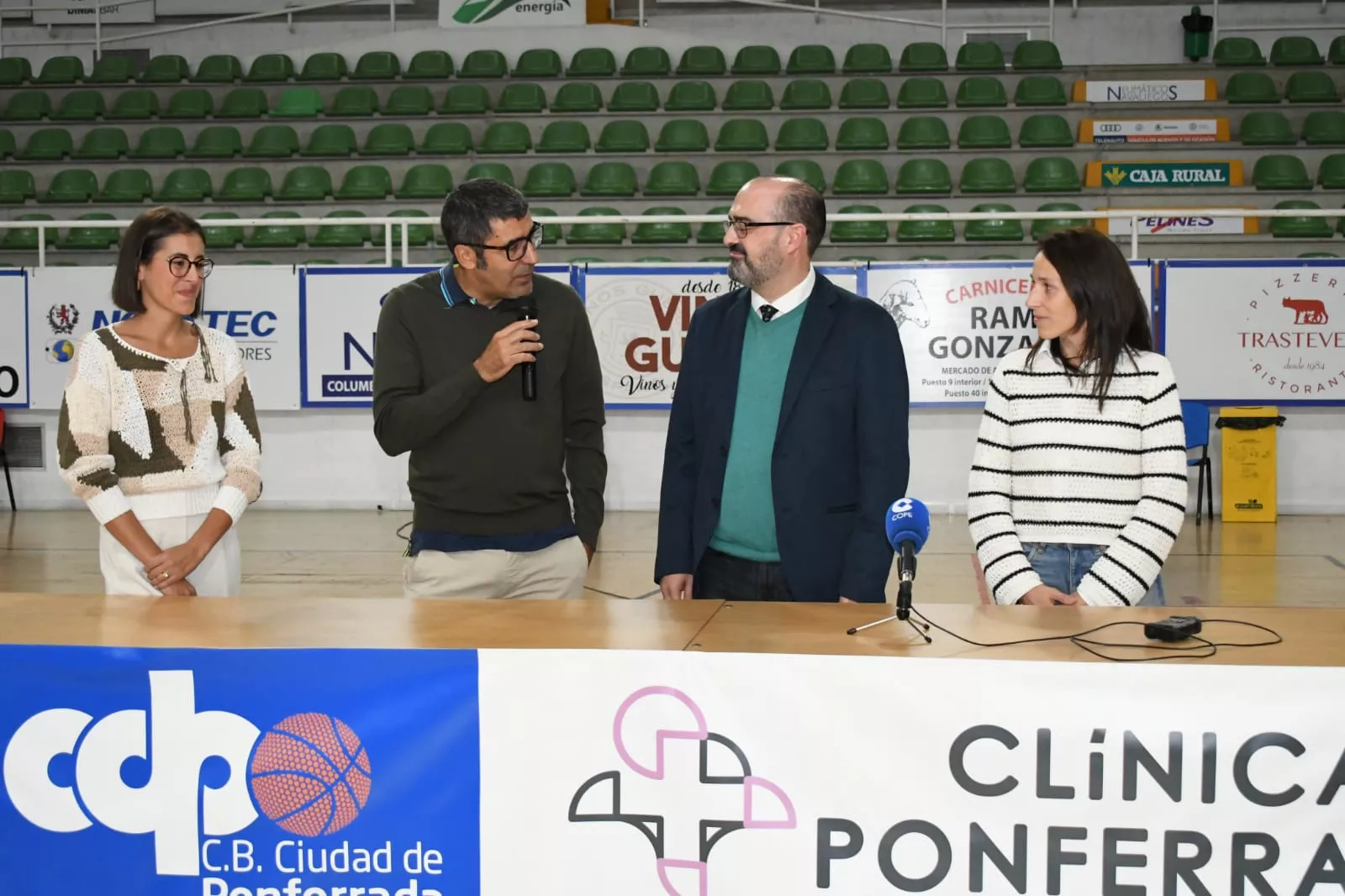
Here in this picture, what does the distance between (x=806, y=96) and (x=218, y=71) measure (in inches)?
262

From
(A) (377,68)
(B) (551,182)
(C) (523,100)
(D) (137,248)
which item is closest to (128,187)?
(A) (377,68)

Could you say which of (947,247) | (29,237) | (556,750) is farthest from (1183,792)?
(29,237)

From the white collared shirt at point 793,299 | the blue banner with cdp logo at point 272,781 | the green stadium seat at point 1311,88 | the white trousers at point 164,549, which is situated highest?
the green stadium seat at point 1311,88

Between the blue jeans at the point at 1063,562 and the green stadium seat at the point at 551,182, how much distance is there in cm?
993

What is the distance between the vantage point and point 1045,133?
1247 cm

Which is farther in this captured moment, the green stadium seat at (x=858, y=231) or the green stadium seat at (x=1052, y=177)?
the green stadium seat at (x=1052, y=177)

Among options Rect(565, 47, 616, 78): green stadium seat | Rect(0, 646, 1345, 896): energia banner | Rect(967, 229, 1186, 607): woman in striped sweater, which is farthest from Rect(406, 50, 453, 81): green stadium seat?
Rect(0, 646, 1345, 896): energia banner

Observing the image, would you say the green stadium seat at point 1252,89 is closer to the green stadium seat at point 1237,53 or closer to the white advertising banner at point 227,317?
the green stadium seat at point 1237,53

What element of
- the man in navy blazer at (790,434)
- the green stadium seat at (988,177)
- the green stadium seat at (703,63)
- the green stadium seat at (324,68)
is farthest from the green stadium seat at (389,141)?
the man in navy blazer at (790,434)

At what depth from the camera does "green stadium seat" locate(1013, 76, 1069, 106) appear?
1296 cm

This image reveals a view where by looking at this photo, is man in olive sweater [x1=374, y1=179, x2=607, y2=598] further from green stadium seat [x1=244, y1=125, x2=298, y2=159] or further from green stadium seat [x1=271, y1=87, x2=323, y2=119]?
green stadium seat [x1=271, y1=87, x2=323, y2=119]

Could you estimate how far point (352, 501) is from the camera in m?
9.25

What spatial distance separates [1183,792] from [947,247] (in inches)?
400

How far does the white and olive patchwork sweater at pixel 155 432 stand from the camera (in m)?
2.75
